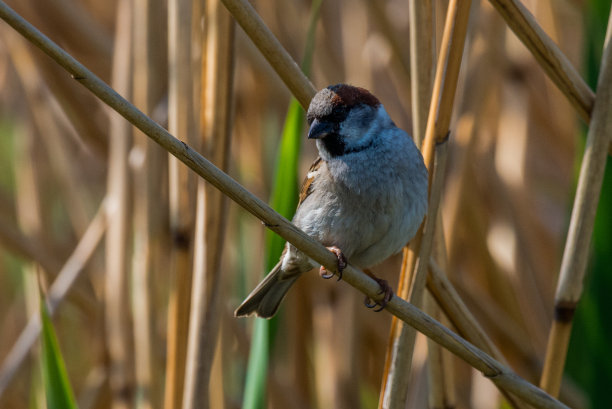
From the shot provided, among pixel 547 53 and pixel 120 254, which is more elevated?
pixel 547 53

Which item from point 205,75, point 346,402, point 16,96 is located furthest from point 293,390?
point 16,96

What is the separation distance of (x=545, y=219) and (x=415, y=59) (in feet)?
4.58

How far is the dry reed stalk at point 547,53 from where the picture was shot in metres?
1.12

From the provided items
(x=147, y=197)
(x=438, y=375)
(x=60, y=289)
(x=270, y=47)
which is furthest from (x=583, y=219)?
(x=60, y=289)

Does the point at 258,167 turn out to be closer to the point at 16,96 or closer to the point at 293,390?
the point at 293,390

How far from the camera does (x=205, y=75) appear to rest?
125 cm

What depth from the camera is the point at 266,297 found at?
58.3 inches

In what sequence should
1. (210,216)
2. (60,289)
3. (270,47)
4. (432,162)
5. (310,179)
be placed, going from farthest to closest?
(60,289), (310,179), (210,216), (432,162), (270,47)

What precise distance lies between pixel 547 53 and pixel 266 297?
29.1 inches

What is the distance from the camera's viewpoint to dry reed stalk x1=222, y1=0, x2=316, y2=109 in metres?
1.03

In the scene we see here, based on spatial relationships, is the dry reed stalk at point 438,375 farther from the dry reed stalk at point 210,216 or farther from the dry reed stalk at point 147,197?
the dry reed stalk at point 147,197

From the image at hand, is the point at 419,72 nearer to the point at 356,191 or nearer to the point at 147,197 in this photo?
Answer: the point at 356,191

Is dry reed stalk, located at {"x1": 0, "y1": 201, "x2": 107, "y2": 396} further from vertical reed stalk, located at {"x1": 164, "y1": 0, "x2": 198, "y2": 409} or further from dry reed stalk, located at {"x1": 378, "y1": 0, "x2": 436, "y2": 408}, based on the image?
dry reed stalk, located at {"x1": 378, "y1": 0, "x2": 436, "y2": 408}

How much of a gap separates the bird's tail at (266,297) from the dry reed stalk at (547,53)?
65 cm
